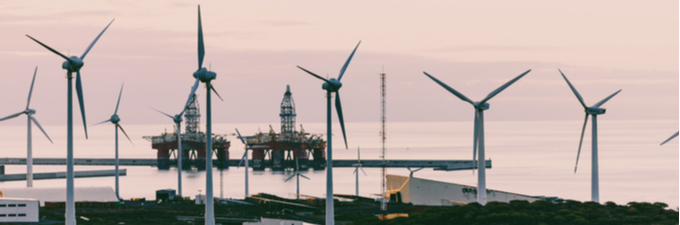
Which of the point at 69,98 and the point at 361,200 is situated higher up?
the point at 69,98

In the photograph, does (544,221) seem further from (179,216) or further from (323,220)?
(179,216)

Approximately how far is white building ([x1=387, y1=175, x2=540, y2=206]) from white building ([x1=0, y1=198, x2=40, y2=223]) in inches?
2264

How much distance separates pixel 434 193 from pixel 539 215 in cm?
5893

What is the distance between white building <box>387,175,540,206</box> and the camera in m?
116

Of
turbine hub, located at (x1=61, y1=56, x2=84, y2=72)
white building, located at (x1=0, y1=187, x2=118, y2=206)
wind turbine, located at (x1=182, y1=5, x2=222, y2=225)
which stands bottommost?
white building, located at (x1=0, y1=187, x2=118, y2=206)

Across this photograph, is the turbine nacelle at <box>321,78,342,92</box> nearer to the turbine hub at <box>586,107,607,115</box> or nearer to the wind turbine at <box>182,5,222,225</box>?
the wind turbine at <box>182,5,222,225</box>

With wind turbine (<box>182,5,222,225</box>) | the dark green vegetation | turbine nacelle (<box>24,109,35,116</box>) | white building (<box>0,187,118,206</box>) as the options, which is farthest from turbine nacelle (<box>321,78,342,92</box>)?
white building (<box>0,187,118,206</box>)

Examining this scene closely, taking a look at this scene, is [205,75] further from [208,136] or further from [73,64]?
[73,64]

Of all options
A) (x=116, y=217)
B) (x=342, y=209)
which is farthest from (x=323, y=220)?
(x=116, y=217)

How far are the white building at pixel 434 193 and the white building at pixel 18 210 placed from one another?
189ft

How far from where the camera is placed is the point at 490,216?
66625 mm

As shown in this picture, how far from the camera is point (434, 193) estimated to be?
126875 mm

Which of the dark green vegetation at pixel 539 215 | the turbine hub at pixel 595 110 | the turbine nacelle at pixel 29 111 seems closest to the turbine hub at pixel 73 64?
the dark green vegetation at pixel 539 215

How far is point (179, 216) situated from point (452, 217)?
50.7 meters
